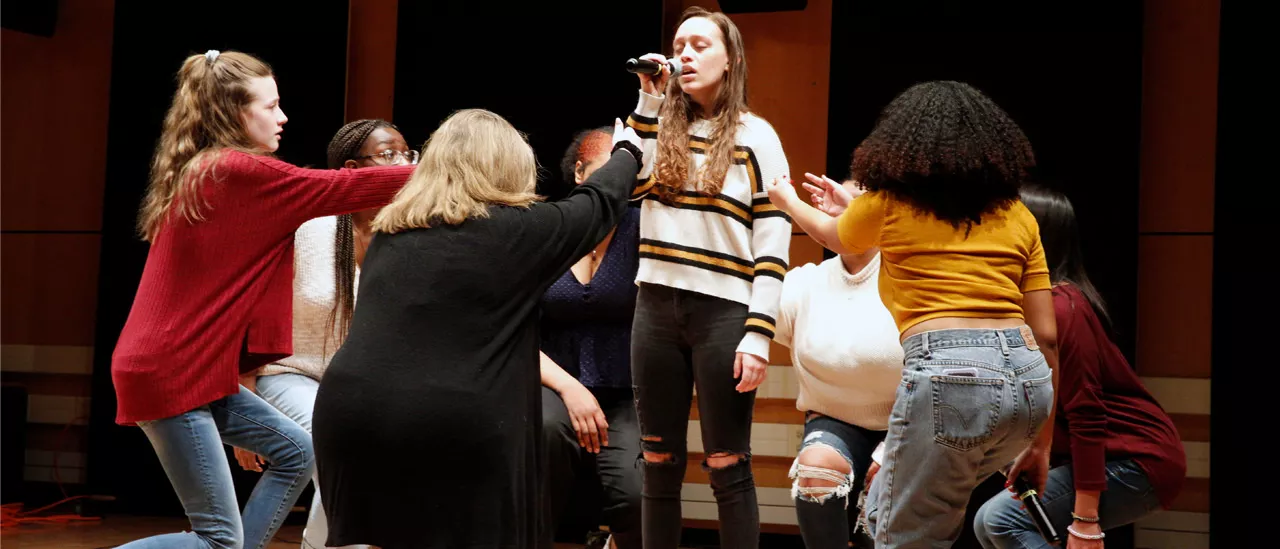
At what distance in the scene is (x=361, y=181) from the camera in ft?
7.87

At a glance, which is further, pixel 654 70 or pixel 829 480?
pixel 829 480

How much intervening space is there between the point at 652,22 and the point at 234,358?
114 inches

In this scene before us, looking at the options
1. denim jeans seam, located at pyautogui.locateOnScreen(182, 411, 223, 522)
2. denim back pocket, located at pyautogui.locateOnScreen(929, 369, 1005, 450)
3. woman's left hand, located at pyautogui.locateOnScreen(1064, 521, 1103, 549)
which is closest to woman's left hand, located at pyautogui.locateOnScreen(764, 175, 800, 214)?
denim back pocket, located at pyautogui.locateOnScreen(929, 369, 1005, 450)

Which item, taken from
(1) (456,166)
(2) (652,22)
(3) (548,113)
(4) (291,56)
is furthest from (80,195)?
(1) (456,166)

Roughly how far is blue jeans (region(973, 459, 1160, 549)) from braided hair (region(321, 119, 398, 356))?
5.76ft

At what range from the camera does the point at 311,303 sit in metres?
2.98

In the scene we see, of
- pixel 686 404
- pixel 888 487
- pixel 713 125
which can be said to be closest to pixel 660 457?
pixel 686 404

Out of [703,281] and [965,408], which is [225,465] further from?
[965,408]

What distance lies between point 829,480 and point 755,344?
52cm

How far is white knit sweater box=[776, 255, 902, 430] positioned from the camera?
2826 mm

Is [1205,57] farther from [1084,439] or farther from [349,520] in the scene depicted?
[349,520]

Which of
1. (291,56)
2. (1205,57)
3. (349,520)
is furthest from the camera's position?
(291,56)

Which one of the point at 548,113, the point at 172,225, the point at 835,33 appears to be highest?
the point at 835,33

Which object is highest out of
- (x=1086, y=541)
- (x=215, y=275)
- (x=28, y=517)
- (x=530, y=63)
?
(x=530, y=63)
